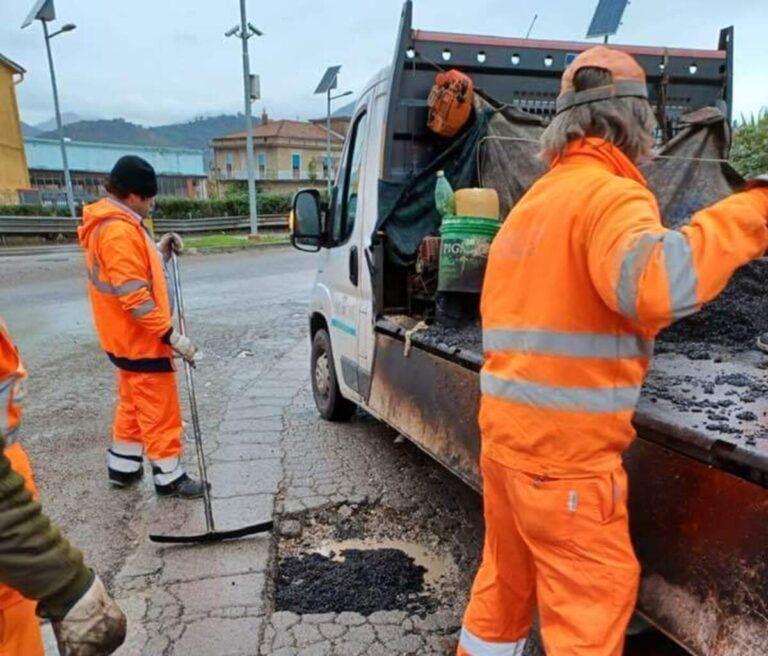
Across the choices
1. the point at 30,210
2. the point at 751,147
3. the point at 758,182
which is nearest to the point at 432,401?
the point at 758,182

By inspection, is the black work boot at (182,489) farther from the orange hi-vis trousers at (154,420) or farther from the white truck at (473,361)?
the white truck at (473,361)

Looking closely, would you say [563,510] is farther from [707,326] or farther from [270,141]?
[270,141]

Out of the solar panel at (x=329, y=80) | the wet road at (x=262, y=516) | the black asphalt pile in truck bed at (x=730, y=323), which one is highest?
the solar panel at (x=329, y=80)

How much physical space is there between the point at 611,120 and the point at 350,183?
9.61 ft

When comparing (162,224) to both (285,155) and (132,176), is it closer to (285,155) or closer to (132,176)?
(132,176)

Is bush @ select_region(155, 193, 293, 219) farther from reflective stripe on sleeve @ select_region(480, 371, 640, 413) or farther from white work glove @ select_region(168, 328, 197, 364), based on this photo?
reflective stripe on sleeve @ select_region(480, 371, 640, 413)

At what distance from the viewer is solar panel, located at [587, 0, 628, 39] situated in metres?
4.12

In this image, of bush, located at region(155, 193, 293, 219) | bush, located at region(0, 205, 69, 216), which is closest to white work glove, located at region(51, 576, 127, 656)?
bush, located at region(155, 193, 293, 219)

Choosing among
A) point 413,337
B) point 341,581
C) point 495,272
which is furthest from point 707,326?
point 341,581

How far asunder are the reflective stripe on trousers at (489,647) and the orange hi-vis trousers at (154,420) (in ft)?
7.36

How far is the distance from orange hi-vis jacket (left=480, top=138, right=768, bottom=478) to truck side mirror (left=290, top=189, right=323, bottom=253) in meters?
2.74

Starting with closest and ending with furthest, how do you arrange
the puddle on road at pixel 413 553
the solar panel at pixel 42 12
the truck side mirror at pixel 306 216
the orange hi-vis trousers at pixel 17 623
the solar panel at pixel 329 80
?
the orange hi-vis trousers at pixel 17 623, the puddle on road at pixel 413 553, the truck side mirror at pixel 306 216, the solar panel at pixel 42 12, the solar panel at pixel 329 80

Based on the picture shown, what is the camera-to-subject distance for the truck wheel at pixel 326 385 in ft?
15.9

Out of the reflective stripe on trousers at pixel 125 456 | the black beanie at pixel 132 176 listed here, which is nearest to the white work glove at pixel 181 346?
A: the reflective stripe on trousers at pixel 125 456
